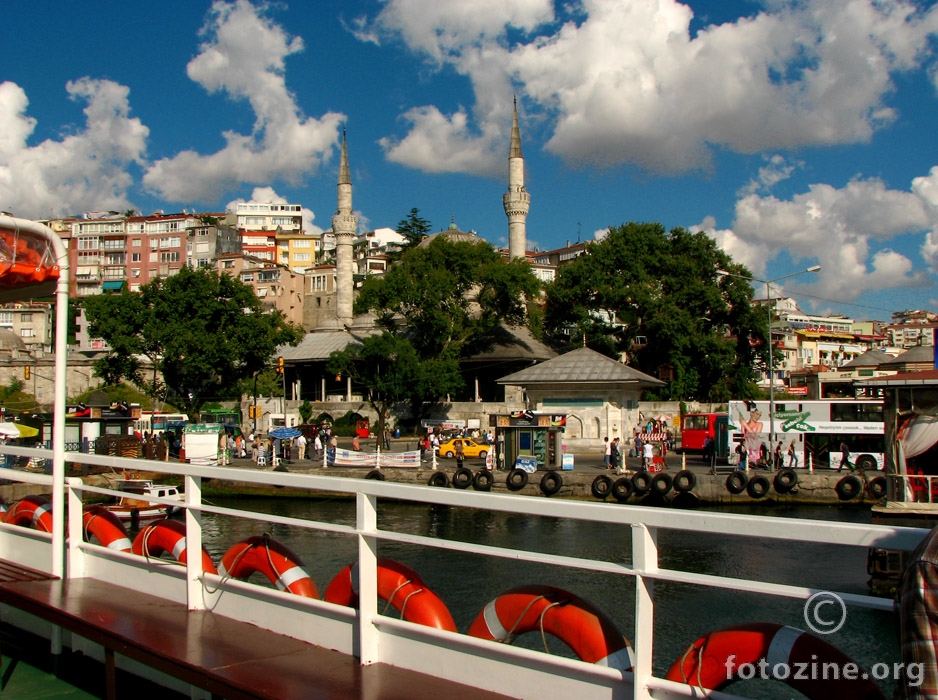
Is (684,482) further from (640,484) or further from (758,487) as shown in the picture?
(758,487)

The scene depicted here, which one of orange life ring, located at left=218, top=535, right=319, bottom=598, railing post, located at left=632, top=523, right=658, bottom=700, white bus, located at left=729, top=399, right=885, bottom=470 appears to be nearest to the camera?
railing post, located at left=632, top=523, right=658, bottom=700

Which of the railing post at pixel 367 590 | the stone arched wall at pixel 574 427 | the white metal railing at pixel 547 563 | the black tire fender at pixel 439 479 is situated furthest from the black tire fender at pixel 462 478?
the railing post at pixel 367 590

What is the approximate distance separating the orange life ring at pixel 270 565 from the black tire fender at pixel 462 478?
70.3ft

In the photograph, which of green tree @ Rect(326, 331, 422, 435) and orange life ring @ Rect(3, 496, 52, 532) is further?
green tree @ Rect(326, 331, 422, 435)

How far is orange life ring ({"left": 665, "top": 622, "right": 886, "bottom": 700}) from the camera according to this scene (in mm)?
2586

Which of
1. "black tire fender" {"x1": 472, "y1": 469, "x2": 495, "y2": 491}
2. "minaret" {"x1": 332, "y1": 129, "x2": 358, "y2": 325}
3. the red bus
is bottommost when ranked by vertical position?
"black tire fender" {"x1": 472, "y1": 469, "x2": 495, "y2": 491}

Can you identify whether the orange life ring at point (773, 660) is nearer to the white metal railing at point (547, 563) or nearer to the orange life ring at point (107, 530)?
the white metal railing at point (547, 563)

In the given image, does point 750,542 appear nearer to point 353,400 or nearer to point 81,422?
point 81,422

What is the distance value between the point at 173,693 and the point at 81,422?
28853 millimetres

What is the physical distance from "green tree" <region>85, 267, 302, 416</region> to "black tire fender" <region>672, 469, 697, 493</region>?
88.3 feet

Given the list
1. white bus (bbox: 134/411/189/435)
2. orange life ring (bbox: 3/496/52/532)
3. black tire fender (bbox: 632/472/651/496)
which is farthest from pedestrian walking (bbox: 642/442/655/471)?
orange life ring (bbox: 3/496/52/532)

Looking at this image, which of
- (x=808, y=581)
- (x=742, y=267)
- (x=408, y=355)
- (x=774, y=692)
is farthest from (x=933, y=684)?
(x=742, y=267)

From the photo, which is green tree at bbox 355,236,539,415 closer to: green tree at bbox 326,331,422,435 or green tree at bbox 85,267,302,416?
green tree at bbox 326,331,422,435

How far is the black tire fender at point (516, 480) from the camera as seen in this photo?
85.0 ft
